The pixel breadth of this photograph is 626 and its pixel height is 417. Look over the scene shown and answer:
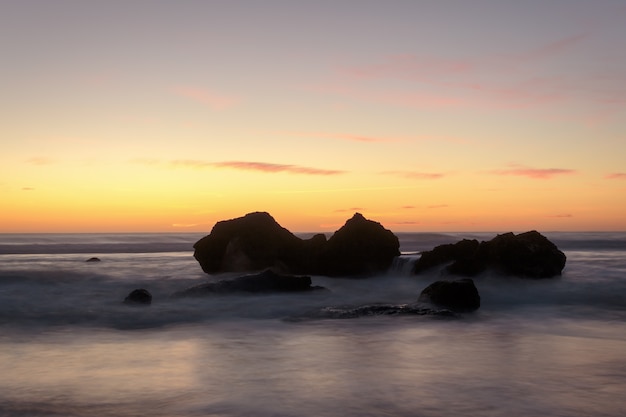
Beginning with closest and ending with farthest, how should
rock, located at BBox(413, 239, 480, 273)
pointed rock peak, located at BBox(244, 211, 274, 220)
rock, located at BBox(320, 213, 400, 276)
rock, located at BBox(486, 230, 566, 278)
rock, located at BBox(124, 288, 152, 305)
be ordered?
rock, located at BBox(124, 288, 152, 305) → rock, located at BBox(486, 230, 566, 278) → rock, located at BBox(413, 239, 480, 273) → rock, located at BBox(320, 213, 400, 276) → pointed rock peak, located at BBox(244, 211, 274, 220)

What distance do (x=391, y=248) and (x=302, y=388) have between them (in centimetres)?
1734

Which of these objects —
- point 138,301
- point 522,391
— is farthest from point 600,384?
point 138,301

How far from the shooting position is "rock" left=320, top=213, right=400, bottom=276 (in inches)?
989

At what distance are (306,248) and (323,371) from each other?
626 inches

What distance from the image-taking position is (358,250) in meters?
25.4

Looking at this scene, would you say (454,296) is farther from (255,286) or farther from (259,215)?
(259,215)

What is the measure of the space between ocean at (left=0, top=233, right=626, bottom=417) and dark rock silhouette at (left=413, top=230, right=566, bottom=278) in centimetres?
105

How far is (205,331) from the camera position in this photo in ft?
48.8

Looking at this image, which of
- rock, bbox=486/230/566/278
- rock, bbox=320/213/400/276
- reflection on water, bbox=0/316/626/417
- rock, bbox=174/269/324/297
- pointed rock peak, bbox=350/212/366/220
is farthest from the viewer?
pointed rock peak, bbox=350/212/366/220

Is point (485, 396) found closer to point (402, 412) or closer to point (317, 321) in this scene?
point (402, 412)

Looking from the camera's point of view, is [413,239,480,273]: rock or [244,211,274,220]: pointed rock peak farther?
[244,211,274,220]: pointed rock peak

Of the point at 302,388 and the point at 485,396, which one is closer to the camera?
the point at 485,396

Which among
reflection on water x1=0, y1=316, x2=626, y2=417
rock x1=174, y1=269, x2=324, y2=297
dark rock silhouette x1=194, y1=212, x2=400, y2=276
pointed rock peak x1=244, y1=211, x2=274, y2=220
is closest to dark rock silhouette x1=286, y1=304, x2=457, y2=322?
reflection on water x1=0, y1=316, x2=626, y2=417

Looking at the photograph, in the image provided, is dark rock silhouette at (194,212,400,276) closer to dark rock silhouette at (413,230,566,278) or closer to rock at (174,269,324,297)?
dark rock silhouette at (413,230,566,278)
